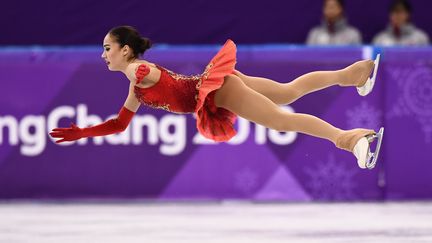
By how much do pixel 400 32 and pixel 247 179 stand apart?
2037 millimetres

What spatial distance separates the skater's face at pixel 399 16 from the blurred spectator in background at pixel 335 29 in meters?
0.34

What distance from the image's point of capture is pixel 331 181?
7535 millimetres

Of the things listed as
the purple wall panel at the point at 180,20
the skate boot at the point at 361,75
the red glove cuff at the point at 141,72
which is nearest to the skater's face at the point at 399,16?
Result: the purple wall panel at the point at 180,20

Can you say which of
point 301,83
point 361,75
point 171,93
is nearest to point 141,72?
point 171,93

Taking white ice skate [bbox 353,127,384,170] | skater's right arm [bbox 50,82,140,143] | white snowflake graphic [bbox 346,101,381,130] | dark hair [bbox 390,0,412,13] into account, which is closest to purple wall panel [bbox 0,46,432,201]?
white snowflake graphic [bbox 346,101,381,130]

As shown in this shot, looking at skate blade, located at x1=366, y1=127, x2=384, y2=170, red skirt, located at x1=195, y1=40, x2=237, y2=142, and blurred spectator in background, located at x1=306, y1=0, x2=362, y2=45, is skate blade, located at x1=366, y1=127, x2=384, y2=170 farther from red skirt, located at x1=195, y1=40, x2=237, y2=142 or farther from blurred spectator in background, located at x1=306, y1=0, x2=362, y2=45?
blurred spectator in background, located at x1=306, y1=0, x2=362, y2=45

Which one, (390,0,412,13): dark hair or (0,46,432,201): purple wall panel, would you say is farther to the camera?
(390,0,412,13): dark hair

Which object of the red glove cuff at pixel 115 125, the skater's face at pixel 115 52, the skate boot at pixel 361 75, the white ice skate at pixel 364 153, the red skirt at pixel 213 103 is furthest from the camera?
the skate boot at pixel 361 75

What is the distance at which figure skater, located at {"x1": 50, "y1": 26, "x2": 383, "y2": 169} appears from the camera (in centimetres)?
506

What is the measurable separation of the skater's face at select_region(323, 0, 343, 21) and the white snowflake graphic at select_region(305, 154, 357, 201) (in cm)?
151

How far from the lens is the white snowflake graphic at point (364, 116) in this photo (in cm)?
752

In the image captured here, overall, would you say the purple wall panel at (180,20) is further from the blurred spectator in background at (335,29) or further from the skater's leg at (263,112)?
the skater's leg at (263,112)

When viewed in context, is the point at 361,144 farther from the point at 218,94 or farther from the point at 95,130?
the point at 95,130

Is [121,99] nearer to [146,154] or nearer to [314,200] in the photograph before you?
[146,154]
